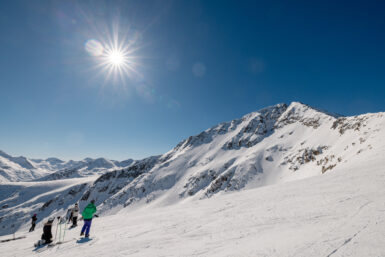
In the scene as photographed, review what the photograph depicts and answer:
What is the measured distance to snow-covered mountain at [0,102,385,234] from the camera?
3004 inches

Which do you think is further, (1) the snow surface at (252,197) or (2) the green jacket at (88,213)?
(2) the green jacket at (88,213)

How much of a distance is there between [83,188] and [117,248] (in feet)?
756

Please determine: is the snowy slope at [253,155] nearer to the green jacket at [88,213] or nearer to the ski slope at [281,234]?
the ski slope at [281,234]

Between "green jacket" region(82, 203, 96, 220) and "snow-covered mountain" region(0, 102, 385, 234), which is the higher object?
"snow-covered mountain" region(0, 102, 385, 234)

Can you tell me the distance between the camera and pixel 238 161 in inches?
4717

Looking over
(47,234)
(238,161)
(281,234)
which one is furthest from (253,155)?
(47,234)

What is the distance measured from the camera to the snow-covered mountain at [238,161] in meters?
76.3

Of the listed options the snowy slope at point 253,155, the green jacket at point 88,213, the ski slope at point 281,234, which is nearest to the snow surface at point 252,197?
the ski slope at point 281,234

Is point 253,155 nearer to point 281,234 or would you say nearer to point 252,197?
point 252,197

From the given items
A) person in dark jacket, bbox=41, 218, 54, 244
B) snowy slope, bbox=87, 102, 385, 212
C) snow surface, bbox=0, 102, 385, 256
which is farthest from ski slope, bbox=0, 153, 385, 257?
snowy slope, bbox=87, 102, 385, 212

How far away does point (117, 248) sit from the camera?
7.34 metres

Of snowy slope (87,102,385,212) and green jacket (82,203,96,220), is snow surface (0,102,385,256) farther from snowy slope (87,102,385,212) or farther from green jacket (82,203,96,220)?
green jacket (82,203,96,220)

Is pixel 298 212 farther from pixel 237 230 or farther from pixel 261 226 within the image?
pixel 237 230

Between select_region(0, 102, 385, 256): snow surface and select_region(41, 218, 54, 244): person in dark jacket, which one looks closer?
select_region(0, 102, 385, 256): snow surface
